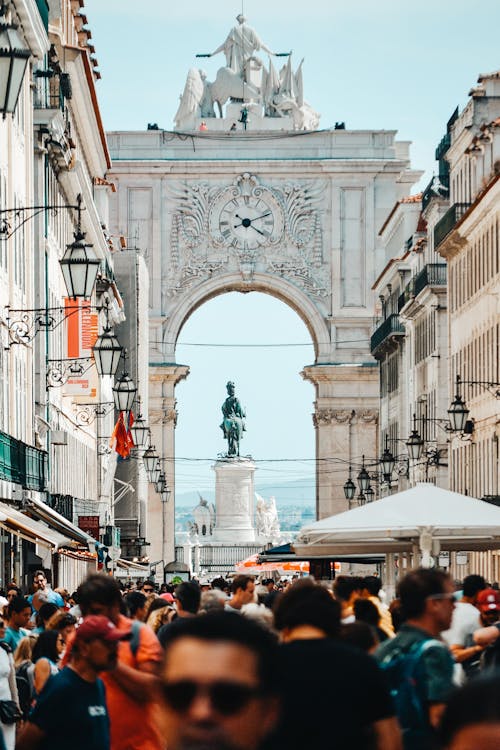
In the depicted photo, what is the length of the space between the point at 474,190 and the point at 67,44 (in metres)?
11.7

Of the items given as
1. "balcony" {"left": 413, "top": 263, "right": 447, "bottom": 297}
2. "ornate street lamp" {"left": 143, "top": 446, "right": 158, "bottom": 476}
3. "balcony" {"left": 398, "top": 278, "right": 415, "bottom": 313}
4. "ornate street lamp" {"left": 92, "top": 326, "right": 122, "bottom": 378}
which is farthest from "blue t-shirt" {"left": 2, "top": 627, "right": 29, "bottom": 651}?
"balcony" {"left": 398, "top": 278, "right": 415, "bottom": 313}

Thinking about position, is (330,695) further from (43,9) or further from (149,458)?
(149,458)

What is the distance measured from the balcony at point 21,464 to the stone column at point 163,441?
58450mm

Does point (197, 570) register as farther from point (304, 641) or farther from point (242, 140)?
point (304, 641)

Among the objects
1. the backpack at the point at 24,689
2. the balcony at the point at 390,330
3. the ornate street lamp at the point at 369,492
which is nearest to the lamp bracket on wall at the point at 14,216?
the backpack at the point at 24,689

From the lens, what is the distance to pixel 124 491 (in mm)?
74188

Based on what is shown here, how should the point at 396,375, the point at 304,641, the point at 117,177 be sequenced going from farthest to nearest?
the point at 117,177, the point at 396,375, the point at 304,641

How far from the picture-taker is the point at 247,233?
10044cm

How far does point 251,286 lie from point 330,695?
313ft

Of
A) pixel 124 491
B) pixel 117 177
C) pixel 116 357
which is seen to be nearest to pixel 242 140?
pixel 117 177

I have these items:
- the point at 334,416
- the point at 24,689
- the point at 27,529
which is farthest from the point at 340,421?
the point at 24,689

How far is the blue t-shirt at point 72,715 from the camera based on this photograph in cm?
880

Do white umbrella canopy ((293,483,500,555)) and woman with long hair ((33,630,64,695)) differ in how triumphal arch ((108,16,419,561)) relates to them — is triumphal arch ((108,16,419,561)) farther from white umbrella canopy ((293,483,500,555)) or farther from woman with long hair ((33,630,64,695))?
woman with long hair ((33,630,64,695))

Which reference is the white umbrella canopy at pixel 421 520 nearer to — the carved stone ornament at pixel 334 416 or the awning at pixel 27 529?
the awning at pixel 27 529
